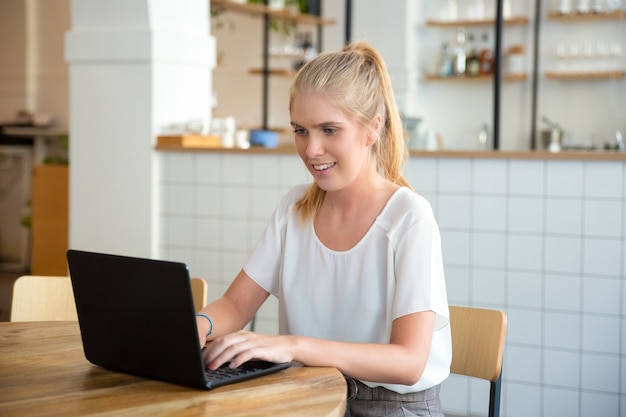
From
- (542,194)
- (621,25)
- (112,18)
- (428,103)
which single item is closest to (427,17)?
(428,103)

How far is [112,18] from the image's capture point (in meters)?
4.31

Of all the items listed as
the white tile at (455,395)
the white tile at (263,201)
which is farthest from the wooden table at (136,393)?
the white tile at (263,201)

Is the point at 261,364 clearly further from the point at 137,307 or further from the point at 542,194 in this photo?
the point at 542,194

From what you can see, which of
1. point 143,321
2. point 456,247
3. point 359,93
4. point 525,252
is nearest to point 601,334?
point 525,252

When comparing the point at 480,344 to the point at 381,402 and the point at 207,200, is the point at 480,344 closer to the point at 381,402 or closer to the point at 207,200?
the point at 381,402

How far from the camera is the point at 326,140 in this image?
1.78 m

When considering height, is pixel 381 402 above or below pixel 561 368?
above

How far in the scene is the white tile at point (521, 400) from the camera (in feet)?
11.8

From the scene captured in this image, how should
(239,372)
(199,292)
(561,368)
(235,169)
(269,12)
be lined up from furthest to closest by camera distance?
(269,12), (235,169), (561,368), (199,292), (239,372)

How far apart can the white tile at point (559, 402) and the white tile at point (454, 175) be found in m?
0.86

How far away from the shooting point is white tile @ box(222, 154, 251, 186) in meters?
4.11

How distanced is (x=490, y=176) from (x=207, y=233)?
4.47ft

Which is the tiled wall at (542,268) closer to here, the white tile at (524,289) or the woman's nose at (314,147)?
the white tile at (524,289)

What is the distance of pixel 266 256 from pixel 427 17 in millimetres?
5954
